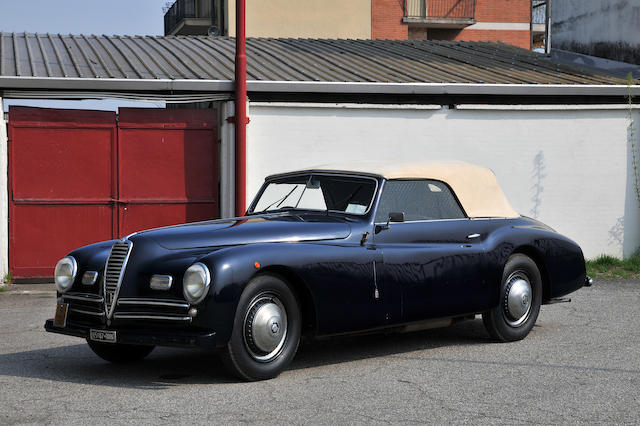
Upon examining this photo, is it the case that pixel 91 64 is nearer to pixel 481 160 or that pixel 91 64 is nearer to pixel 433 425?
pixel 481 160

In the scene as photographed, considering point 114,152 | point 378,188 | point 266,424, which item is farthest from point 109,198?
point 266,424

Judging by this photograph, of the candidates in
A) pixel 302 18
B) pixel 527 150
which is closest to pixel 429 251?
pixel 527 150

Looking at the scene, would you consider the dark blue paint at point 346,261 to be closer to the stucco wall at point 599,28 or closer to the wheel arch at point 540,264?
the wheel arch at point 540,264

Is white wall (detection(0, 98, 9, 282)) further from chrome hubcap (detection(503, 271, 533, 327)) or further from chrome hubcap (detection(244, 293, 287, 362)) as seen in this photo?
chrome hubcap (detection(503, 271, 533, 327))

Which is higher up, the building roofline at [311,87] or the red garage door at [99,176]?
the building roofline at [311,87]

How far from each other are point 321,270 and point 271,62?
380 inches

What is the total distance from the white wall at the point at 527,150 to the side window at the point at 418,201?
6.41 m

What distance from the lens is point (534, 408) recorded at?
5664 mm

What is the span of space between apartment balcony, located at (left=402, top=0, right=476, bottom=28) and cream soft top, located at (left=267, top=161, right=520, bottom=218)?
3108cm

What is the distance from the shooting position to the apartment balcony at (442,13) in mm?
38906

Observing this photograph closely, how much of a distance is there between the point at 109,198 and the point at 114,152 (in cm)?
70

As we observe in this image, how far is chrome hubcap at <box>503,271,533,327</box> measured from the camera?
8133 mm

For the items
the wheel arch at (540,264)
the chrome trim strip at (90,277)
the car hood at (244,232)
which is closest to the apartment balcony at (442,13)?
the wheel arch at (540,264)

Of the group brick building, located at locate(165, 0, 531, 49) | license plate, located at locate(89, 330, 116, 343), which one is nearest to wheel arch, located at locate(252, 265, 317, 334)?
license plate, located at locate(89, 330, 116, 343)
